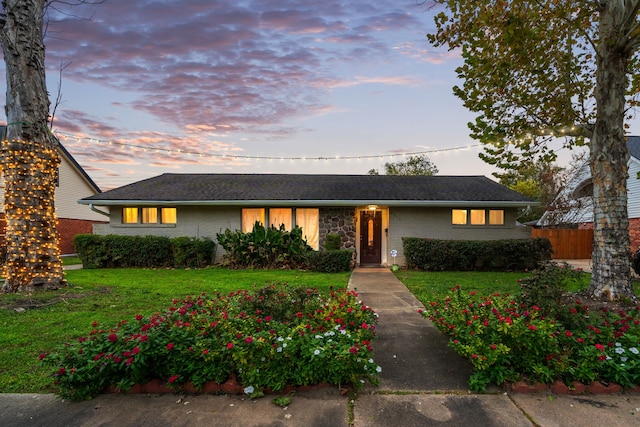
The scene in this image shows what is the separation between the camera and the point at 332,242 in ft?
37.3

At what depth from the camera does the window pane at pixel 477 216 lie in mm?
12023

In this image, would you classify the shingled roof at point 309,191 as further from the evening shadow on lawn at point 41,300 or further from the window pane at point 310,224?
the evening shadow on lawn at point 41,300

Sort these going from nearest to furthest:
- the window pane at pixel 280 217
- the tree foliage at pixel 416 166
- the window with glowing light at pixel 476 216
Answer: the window with glowing light at pixel 476 216 → the window pane at pixel 280 217 → the tree foliage at pixel 416 166

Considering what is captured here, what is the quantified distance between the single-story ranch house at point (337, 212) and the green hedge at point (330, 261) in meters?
1.70

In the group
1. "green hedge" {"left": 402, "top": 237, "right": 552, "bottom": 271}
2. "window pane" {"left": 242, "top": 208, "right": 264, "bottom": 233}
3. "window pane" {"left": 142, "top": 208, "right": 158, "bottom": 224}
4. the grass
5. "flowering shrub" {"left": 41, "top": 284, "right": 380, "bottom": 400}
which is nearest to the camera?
"flowering shrub" {"left": 41, "top": 284, "right": 380, "bottom": 400}

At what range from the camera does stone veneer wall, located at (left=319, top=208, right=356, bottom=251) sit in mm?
12125

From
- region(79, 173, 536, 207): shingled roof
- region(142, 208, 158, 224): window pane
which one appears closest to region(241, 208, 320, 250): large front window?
region(79, 173, 536, 207): shingled roof

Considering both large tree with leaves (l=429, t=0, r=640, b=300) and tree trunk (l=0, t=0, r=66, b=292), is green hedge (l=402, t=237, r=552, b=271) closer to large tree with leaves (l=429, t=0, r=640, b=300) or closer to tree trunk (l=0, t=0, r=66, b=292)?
large tree with leaves (l=429, t=0, r=640, b=300)

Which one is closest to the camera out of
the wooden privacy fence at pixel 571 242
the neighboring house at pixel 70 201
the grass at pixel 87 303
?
the grass at pixel 87 303

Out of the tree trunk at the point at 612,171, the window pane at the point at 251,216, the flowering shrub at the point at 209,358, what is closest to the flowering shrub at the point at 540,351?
the flowering shrub at the point at 209,358

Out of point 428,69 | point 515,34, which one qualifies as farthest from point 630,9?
point 428,69

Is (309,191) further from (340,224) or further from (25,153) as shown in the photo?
(25,153)

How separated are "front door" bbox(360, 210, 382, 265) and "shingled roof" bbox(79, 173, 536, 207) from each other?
0.87 m

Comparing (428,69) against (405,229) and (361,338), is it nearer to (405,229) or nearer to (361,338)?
(405,229)
